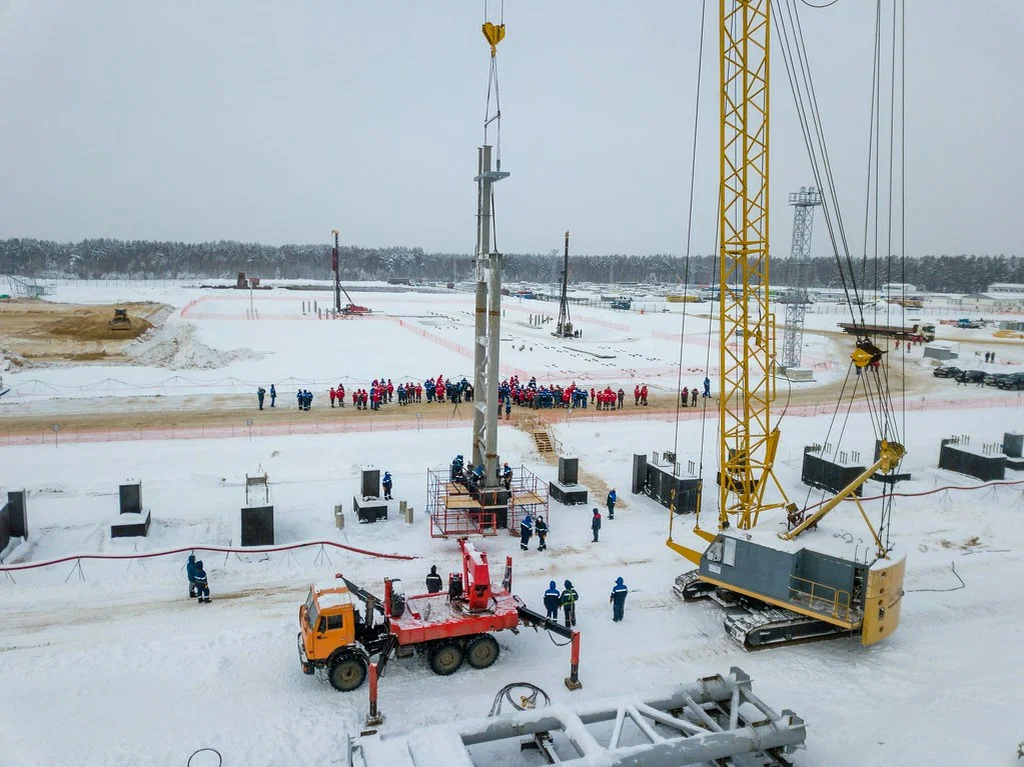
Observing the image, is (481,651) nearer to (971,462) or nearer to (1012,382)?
(971,462)

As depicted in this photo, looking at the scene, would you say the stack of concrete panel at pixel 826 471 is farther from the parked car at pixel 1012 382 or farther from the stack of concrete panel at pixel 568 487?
the parked car at pixel 1012 382

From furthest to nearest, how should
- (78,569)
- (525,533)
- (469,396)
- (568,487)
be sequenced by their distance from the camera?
1. (469,396)
2. (568,487)
3. (525,533)
4. (78,569)

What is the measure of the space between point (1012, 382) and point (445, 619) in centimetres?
4693

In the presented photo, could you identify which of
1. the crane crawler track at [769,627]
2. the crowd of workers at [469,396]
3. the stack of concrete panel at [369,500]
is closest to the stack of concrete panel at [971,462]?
the crowd of workers at [469,396]

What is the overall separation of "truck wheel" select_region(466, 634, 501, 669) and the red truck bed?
0.66 ft

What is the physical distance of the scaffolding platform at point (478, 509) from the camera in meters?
20.2

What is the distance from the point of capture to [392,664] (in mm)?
13234

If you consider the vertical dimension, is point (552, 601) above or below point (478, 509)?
below

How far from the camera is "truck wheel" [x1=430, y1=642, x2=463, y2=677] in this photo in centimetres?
1276

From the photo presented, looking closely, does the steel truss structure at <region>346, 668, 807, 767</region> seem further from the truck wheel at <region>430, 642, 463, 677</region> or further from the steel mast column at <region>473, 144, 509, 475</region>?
the steel mast column at <region>473, 144, 509, 475</region>

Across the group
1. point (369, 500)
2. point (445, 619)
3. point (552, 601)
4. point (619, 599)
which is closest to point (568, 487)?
point (369, 500)

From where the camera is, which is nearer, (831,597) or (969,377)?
(831,597)

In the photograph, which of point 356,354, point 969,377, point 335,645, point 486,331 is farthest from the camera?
point 356,354

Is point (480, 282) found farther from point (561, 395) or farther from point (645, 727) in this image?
point (561, 395)
